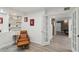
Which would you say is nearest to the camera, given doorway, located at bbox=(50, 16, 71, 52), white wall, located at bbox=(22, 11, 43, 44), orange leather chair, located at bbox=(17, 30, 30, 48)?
orange leather chair, located at bbox=(17, 30, 30, 48)

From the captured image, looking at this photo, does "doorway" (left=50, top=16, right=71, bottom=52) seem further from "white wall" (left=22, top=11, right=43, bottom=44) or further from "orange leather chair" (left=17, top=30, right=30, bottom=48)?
"orange leather chair" (left=17, top=30, right=30, bottom=48)

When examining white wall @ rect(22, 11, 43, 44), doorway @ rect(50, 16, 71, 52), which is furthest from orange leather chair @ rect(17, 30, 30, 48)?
doorway @ rect(50, 16, 71, 52)

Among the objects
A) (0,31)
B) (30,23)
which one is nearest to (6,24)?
(0,31)

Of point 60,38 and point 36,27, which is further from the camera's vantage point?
point 60,38

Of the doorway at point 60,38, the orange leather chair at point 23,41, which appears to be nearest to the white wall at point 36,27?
the orange leather chair at point 23,41

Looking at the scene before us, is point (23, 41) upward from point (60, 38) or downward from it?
upward

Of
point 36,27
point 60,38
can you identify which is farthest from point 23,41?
point 60,38

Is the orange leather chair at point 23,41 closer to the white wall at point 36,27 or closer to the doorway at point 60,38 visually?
the white wall at point 36,27

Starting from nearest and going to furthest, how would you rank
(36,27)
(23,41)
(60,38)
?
(23,41) → (36,27) → (60,38)

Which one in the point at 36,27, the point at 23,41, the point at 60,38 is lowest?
the point at 60,38

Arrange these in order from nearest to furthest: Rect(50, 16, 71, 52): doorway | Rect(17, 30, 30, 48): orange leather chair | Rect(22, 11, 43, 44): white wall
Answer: Rect(17, 30, 30, 48): orange leather chair
Rect(50, 16, 71, 52): doorway
Rect(22, 11, 43, 44): white wall

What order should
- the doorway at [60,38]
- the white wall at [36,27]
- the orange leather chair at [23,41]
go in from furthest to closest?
the white wall at [36,27] < the doorway at [60,38] < the orange leather chair at [23,41]

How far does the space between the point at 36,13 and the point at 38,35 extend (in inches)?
59.6

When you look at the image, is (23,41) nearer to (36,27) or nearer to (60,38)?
(36,27)
